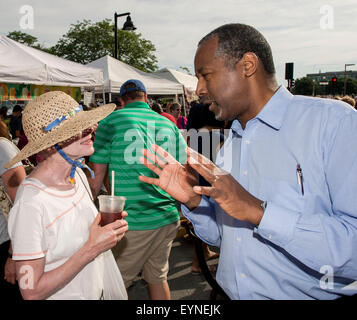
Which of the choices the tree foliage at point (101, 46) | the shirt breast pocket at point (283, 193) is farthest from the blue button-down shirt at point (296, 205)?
the tree foliage at point (101, 46)

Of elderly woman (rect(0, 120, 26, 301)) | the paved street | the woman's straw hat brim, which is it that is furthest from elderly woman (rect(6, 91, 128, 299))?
the paved street

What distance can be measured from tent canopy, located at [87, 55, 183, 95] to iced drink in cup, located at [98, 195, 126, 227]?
8.91 meters

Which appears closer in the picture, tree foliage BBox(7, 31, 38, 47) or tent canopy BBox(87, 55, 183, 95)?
tent canopy BBox(87, 55, 183, 95)

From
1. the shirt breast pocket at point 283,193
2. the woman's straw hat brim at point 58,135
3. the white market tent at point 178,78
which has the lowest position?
the shirt breast pocket at point 283,193

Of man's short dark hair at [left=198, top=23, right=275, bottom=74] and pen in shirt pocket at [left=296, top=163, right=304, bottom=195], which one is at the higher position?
man's short dark hair at [left=198, top=23, right=275, bottom=74]

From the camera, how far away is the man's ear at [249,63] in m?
1.54

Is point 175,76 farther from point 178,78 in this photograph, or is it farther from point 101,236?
point 101,236

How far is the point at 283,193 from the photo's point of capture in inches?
52.7

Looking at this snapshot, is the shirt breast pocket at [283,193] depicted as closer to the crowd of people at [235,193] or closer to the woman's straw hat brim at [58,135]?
the crowd of people at [235,193]

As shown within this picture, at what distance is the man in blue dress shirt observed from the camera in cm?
114

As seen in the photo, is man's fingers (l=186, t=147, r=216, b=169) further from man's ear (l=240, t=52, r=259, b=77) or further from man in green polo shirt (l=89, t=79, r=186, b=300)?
man in green polo shirt (l=89, t=79, r=186, b=300)

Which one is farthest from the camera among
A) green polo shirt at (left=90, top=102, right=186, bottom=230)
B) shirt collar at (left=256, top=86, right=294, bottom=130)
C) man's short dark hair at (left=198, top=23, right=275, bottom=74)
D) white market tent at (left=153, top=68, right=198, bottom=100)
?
white market tent at (left=153, top=68, right=198, bottom=100)

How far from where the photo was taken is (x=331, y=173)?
48.6 inches
